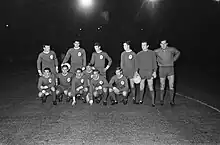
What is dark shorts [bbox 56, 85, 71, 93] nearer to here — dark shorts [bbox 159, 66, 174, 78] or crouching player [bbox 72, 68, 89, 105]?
crouching player [bbox 72, 68, 89, 105]

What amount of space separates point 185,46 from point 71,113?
25899 millimetres

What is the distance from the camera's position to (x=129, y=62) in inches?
349

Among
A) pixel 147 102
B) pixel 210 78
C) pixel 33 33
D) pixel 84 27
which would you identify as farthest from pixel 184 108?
pixel 84 27

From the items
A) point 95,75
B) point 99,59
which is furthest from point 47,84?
point 99,59

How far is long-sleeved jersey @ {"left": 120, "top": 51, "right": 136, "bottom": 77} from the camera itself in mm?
8812

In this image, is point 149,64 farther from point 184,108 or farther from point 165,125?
point 165,125

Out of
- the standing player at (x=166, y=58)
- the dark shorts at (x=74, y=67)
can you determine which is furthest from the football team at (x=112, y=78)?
the dark shorts at (x=74, y=67)

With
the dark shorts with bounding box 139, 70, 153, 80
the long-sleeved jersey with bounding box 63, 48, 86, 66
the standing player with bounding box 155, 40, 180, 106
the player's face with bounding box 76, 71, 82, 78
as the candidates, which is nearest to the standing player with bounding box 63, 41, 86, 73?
the long-sleeved jersey with bounding box 63, 48, 86, 66

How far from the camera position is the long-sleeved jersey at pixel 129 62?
881 centimetres

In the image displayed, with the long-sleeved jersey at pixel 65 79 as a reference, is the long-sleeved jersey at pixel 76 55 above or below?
above

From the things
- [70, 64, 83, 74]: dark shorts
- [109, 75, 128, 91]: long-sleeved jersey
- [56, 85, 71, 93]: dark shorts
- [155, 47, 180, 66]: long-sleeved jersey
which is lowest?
[56, 85, 71, 93]: dark shorts

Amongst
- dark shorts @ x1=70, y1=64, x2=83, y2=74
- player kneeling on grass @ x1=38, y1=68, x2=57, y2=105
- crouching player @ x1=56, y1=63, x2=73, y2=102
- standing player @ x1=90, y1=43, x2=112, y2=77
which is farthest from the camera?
dark shorts @ x1=70, y1=64, x2=83, y2=74

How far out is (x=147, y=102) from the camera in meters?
9.19

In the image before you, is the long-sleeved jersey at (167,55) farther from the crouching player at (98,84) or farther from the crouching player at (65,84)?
the crouching player at (65,84)
